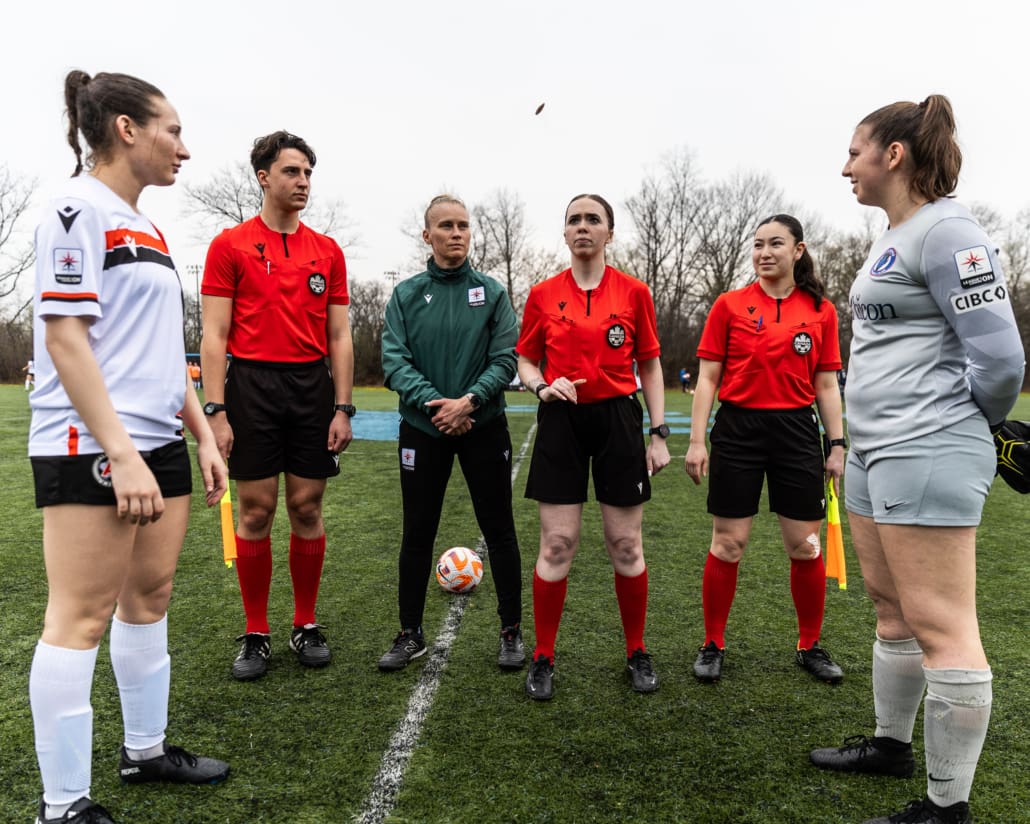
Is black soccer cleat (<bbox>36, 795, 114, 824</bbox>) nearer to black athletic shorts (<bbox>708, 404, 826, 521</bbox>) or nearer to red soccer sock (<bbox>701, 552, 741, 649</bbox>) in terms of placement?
red soccer sock (<bbox>701, 552, 741, 649</bbox>)

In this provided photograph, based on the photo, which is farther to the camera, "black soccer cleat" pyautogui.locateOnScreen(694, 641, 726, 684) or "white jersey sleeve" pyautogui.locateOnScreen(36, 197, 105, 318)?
"black soccer cleat" pyautogui.locateOnScreen(694, 641, 726, 684)

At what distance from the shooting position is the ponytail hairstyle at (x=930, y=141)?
6.70 feet

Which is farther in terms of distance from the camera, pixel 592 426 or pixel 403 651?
pixel 403 651

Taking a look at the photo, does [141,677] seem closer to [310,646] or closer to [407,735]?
[407,735]

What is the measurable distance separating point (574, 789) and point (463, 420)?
64.1 inches

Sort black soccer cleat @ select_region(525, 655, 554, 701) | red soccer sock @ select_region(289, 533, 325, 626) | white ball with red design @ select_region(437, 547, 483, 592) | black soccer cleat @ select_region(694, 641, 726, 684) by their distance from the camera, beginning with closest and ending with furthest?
black soccer cleat @ select_region(525, 655, 554, 701) < black soccer cleat @ select_region(694, 641, 726, 684) < red soccer sock @ select_region(289, 533, 325, 626) < white ball with red design @ select_region(437, 547, 483, 592)

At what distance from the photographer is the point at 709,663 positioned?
3355 mm

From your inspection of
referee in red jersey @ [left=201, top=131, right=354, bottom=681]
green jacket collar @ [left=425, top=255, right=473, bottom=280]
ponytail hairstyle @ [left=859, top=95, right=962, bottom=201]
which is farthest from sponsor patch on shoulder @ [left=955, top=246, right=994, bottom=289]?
referee in red jersey @ [left=201, top=131, right=354, bottom=681]

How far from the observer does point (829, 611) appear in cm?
427

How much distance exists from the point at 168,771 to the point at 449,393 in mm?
1909

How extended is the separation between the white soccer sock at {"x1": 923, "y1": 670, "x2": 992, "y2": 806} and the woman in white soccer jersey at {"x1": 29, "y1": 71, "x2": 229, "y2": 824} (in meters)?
2.31

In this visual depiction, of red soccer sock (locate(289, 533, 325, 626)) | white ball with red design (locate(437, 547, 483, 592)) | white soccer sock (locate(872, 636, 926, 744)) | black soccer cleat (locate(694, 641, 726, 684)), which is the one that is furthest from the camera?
white ball with red design (locate(437, 547, 483, 592))

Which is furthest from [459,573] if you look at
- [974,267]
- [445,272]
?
[974,267]

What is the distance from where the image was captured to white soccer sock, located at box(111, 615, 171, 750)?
7.52 feet
